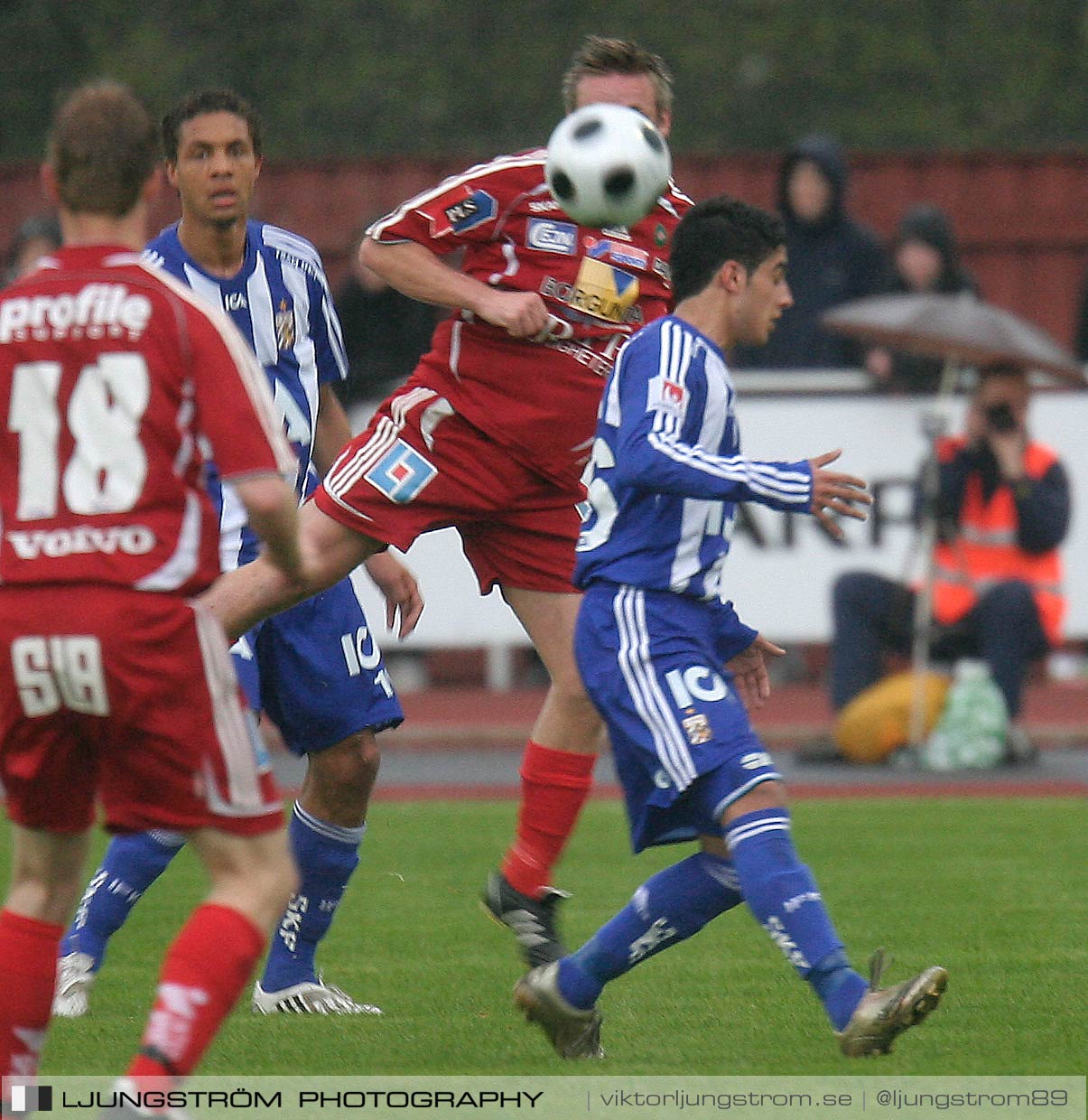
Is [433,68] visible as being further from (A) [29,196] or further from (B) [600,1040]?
(B) [600,1040]

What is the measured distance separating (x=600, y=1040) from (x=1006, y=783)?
18.7 feet

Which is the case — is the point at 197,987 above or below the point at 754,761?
below

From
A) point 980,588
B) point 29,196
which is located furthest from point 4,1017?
point 29,196

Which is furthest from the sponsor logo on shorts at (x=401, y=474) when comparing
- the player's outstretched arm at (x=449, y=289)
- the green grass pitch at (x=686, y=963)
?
the green grass pitch at (x=686, y=963)

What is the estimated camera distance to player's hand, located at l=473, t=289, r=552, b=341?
598cm

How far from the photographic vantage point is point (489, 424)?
621 centimetres

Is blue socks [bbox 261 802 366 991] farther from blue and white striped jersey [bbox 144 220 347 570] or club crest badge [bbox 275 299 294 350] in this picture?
club crest badge [bbox 275 299 294 350]

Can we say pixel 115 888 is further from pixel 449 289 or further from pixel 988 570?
pixel 988 570

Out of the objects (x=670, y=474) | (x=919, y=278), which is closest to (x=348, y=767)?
(x=670, y=474)

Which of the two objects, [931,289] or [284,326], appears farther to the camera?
[931,289]

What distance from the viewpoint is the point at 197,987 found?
4102mm

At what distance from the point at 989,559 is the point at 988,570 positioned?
5 centimetres

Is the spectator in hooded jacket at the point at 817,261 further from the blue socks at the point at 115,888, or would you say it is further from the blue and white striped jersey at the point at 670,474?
the blue and white striped jersey at the point at 670,474

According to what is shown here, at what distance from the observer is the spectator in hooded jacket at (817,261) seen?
1269 centimetres
